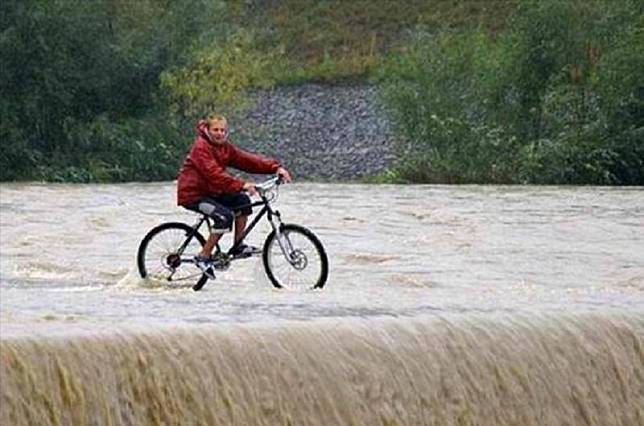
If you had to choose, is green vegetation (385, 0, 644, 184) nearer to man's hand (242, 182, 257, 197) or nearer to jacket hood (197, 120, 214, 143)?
man's hand (242, 182, 257, 197)

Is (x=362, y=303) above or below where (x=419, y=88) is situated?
above

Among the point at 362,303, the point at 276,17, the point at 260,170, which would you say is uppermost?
the point at 260,170

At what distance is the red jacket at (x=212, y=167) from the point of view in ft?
47.2

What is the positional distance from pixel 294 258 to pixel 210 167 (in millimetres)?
1184

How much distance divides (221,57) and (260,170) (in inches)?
1147

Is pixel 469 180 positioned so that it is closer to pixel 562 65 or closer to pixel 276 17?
pixel 562 65

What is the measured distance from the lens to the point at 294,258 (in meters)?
15.2

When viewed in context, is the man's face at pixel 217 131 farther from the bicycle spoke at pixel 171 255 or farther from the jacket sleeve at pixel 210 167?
the bicycle spoke at pixel 171 255

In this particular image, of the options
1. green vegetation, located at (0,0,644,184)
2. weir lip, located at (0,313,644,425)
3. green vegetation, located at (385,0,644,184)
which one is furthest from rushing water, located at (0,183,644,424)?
green vegetation, located at (0,0,644,184)

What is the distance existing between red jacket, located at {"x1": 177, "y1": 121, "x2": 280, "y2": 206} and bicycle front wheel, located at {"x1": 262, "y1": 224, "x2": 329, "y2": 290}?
26.5 inches

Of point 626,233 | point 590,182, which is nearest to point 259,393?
point 626,233

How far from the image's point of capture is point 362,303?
1450 centimetres

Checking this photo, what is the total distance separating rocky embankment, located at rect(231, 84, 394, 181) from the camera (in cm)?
4622

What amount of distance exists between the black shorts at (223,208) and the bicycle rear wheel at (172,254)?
1.83 feet
